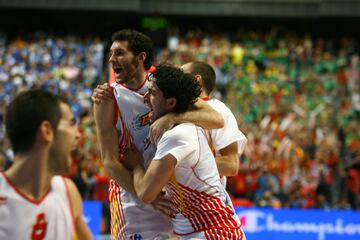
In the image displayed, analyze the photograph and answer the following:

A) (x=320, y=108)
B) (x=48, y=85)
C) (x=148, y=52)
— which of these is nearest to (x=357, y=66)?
(x=320, y=108)

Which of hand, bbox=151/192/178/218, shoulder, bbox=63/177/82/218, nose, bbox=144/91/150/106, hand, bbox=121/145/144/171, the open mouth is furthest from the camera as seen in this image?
the open mouth

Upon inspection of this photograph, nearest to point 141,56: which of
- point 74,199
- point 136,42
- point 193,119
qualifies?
point 136,42

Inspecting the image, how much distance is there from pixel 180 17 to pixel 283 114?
10.5 metres

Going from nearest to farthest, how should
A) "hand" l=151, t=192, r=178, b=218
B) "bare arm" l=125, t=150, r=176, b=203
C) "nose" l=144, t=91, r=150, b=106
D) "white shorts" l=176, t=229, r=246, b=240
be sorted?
"bare arm" l=125, t=150, r=176, b=203 → "white shorts" l=176, t=229, r=246, b=240 → "hand" l=151, t=192, r=178, b=218 → "nose" l=144, t=91, r=150, b=106

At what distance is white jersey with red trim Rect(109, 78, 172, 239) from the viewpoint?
4980 millimetres

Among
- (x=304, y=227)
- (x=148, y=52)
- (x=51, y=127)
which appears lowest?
(x=304, y=227)

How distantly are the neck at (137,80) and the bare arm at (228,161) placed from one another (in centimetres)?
81

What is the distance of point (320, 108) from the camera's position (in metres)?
19.3

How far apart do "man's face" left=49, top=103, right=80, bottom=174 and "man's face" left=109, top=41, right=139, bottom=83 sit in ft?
5.32

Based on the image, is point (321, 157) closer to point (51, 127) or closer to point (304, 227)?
point (304, 227)

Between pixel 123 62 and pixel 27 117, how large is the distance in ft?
5.90

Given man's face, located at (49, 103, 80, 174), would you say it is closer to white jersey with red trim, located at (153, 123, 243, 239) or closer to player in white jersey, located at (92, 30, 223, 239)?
white jersey with red trim, located at (153, 123, 243, 239)

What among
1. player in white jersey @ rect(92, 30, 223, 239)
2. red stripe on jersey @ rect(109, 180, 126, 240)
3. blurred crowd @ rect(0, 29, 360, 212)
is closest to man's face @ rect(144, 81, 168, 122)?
player in white jersey @ rect(92, 30, 223, 239)

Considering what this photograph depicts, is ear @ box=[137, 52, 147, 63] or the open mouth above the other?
ear @ box=[137, 52, 147, 63]
